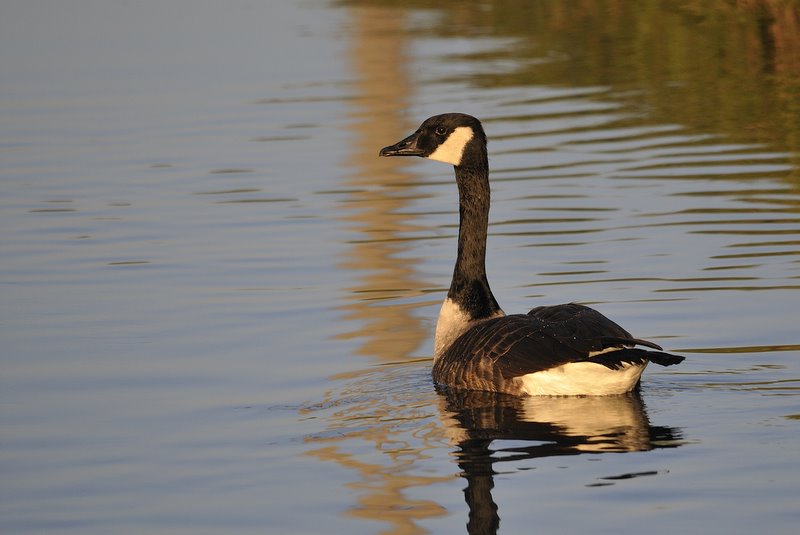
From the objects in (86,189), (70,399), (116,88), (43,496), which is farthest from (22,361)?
(116,88)

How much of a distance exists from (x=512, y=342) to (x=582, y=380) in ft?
1.83

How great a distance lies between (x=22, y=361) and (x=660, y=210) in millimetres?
7430

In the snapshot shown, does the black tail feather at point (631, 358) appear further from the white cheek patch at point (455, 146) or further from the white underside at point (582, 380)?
the white cheek patch at point (455, 146)

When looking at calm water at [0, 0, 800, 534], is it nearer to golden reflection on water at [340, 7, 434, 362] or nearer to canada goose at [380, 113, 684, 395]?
golden reflection on water at [340, 7, 434, 362]

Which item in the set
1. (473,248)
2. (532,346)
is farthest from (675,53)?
(532,346)

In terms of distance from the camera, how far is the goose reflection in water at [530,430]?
8.14m

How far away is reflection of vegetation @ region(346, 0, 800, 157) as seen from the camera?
72.6 ft

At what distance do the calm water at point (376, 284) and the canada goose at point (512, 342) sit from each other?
208mm

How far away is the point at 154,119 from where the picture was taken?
23594 mm

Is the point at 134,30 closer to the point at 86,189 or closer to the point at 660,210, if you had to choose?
the point at 86,189

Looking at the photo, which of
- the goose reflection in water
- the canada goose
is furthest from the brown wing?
the goose reflection in water

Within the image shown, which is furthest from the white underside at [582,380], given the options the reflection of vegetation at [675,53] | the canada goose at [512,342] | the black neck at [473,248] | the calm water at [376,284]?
the reflection of vegetation at [675,53]

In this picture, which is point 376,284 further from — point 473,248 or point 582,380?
point 582,380

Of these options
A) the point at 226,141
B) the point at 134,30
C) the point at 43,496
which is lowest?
the point at 43,496
